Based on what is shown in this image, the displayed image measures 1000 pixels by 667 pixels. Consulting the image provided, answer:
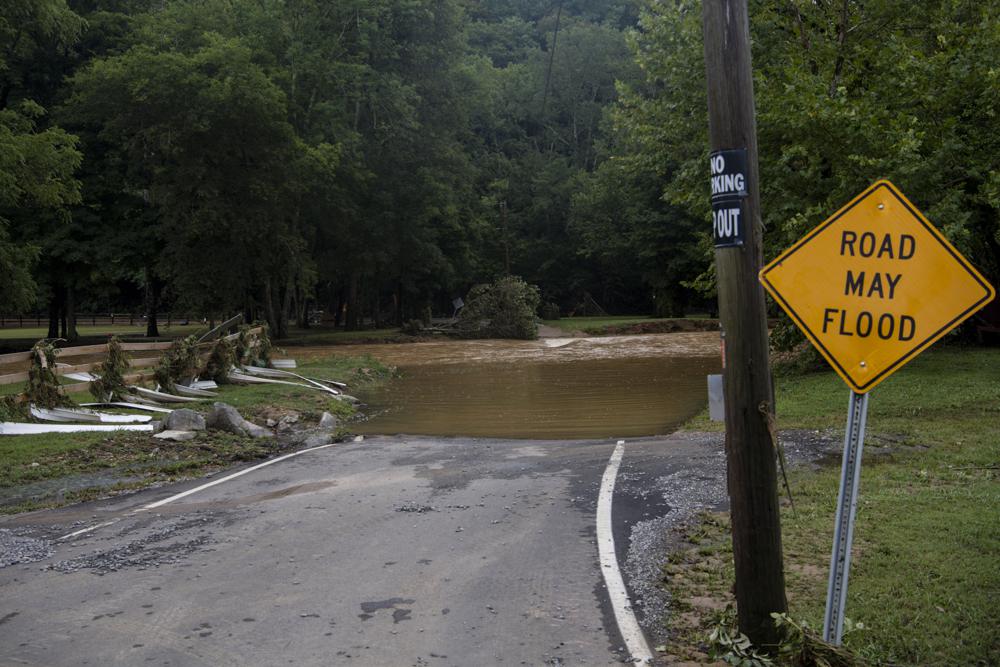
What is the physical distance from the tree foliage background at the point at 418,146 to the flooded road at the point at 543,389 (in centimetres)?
373

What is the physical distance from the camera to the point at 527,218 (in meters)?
74.1

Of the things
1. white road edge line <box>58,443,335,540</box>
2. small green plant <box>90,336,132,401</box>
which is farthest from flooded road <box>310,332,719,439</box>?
small green plant <box>90,336,132,401</box>

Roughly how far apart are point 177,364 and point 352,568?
1454 cm

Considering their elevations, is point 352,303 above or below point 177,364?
above

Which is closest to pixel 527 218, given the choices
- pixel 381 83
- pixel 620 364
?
pixel 381 83

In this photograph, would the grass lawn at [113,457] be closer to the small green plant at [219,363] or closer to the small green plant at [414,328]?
the small green plant at [219,363]

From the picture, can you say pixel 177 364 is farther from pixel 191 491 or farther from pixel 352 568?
pixel 352 568

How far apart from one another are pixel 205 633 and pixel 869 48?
18597 millimetres

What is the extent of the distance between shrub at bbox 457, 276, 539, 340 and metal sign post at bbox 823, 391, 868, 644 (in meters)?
41.9

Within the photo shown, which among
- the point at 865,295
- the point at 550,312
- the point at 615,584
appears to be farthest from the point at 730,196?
the point at 550,312

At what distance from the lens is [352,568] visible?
7.66 m

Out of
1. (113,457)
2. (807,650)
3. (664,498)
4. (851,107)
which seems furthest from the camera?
(851,107)

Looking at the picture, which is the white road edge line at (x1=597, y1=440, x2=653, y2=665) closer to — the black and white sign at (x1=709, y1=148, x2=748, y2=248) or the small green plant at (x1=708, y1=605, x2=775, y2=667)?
the small green plant at (x1=708, y1=605, x2=775, y2=667)

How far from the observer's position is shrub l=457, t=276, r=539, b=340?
47.9 m
